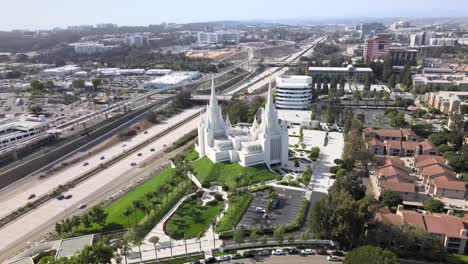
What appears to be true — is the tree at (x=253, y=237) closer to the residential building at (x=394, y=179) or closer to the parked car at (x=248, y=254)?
the parked car at (x=248, y=254)

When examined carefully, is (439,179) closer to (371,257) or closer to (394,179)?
(394,179)

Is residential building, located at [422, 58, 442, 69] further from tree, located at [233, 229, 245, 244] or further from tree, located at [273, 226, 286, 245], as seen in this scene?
tree, located at [233, 229, 245, 244]

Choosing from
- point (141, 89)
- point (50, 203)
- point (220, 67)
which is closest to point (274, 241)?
point (50, 203)

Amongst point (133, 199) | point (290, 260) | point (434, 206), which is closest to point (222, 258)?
point (290, 260)

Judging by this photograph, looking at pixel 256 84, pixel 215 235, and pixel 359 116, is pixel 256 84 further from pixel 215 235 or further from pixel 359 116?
pixel 215 235

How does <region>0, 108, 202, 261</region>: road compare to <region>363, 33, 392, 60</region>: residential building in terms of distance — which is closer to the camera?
<region>0, 108, 202, 261</region>: road

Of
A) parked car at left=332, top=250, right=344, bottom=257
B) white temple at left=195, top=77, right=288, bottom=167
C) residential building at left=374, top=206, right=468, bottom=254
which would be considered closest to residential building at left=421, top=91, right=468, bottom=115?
white temple at left=195, top=77, right=288, bottom=167
